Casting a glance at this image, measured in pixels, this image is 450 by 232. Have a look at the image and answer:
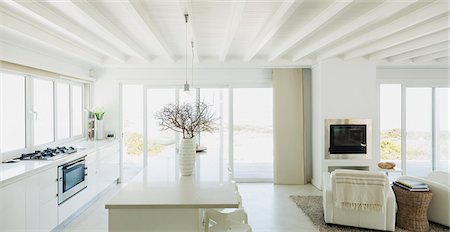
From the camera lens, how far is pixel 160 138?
5957 millimetres

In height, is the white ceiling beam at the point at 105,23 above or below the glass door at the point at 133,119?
above

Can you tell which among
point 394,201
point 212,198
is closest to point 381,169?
point 394,201

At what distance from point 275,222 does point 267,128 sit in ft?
8.25

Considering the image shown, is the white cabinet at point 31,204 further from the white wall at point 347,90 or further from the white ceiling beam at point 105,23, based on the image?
the white wall at point 347,90

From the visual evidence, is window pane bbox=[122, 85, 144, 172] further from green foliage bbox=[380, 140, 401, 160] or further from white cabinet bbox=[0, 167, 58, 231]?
green foliage bbox=[380, 140, 401, 160]

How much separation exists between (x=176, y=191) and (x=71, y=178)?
2.35m

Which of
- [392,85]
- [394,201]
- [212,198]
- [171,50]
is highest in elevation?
[171,50]

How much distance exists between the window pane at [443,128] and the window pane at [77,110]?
24.4ft

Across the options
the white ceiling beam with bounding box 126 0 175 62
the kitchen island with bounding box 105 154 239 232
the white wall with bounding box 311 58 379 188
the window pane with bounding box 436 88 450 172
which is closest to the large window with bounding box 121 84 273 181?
the white wall with bounding box 311 58 379 188

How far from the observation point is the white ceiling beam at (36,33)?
2.72 meters

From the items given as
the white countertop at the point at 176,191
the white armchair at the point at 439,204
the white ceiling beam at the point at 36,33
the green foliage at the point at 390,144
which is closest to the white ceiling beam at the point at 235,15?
the white countertop at the point at 176,191

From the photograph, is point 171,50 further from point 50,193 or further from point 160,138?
point 50,193

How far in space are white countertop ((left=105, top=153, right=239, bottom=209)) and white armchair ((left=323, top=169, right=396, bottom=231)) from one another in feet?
5.16

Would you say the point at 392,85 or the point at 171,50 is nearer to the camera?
the point at 171,50
